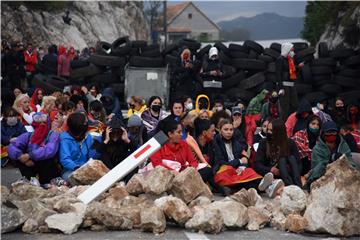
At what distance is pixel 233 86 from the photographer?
19328 mm

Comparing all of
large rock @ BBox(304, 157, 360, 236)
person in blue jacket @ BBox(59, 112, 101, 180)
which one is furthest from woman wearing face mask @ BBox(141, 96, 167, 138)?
large rock @ BBox(304, 157, 360, 236)

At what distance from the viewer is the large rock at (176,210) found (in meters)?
7.29

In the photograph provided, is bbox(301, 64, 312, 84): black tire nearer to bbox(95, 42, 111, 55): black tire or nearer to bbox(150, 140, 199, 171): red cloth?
Answer: bbox(95, 42, 111, 55): black tire

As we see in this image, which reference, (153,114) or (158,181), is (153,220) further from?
(153,114)

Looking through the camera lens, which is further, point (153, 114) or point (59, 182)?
point (153, 114)

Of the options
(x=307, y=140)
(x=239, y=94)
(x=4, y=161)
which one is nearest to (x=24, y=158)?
(x=4, y=161)

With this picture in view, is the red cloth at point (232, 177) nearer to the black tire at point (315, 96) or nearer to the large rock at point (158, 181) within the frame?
the large rock at point (158, 181)

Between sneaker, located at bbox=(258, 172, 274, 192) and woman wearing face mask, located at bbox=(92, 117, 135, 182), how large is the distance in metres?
1.89

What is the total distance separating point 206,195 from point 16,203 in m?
2.35

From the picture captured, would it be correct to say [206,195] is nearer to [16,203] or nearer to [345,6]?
[16,203]

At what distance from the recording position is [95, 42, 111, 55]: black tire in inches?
811

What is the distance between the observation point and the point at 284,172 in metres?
9.48

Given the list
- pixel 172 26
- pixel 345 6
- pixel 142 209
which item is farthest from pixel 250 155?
pixel 172 26

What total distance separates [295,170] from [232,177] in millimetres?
930
